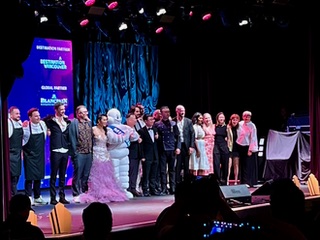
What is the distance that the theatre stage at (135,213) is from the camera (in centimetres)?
628

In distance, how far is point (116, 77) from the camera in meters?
13.1

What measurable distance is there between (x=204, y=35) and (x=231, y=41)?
75cm

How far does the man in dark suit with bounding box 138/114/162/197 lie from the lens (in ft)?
33.0

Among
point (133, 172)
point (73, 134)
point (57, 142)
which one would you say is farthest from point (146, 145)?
point (57, 142)

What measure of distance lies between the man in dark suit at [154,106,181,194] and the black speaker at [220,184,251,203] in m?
2.70

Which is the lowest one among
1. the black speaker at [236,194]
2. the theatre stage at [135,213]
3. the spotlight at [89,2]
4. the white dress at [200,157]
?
the theatre stage at [135,213]

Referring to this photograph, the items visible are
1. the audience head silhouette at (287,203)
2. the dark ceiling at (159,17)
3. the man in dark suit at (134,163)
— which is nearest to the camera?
the audience head silhouette at (287,203)

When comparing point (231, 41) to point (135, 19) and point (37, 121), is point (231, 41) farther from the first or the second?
point (37, 121)

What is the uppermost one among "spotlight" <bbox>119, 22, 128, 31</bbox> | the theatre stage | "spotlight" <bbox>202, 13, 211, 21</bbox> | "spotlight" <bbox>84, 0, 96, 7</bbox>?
"spotlight" <bbox>84, 0, 96, 7</bbox>

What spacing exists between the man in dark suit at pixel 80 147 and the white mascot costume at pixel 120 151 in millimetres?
407

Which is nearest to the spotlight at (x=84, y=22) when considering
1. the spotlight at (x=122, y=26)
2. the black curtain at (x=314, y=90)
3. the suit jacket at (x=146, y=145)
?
the spotlight at (x=122, y=26)

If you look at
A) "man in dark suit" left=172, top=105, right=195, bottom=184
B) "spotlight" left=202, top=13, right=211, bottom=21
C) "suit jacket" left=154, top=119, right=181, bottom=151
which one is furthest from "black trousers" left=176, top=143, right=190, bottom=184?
"spotlight" left=202, top=13, right=211, bottom=21

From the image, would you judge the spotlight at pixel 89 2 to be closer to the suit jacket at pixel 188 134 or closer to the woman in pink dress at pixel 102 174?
the woman in pink dress at pixel 102 174

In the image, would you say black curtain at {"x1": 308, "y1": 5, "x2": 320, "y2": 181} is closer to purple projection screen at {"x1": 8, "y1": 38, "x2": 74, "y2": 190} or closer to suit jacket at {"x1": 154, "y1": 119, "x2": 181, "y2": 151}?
suit jacket at {"x1": 154, "y1": 119, "x2": 181, "y2": 151}
